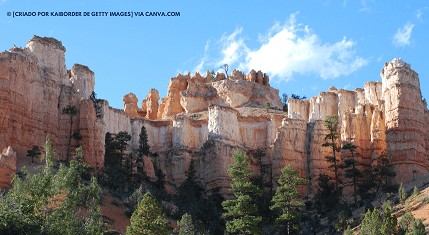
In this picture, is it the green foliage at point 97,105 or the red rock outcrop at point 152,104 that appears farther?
the red rock outcrop at point 152,104

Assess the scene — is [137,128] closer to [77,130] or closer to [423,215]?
[77,130]

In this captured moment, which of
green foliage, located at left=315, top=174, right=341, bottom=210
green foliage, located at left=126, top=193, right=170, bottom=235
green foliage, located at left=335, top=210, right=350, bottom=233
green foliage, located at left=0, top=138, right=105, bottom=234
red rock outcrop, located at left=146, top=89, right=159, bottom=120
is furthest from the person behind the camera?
red rock outcrop, located at left=146, top=89, right=159, bottom=120

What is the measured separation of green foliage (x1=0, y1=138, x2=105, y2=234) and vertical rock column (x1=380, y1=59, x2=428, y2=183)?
32.8 meters

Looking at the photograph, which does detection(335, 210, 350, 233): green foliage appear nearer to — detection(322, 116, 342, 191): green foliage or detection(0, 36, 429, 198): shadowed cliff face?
detection(322, 116, 342, 191): green foliage

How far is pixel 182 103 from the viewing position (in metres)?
97.4

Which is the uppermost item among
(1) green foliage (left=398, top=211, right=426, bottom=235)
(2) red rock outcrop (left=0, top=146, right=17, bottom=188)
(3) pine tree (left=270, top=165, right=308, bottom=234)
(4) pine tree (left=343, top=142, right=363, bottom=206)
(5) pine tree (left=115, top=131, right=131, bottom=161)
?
(5) pine tree (left=115, top=131, right=131, bottom=161)

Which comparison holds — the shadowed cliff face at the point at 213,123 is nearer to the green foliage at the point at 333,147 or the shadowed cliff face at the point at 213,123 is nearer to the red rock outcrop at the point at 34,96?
the red rock outcrop at the point at 34,96

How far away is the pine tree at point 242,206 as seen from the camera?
5332cm

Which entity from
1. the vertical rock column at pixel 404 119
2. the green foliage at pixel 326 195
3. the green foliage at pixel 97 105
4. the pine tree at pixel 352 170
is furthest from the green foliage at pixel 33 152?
the vertical rock column at pixel 404 119

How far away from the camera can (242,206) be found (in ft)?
178

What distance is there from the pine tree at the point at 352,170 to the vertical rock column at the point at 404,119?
122 inches

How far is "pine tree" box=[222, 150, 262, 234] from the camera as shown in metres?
53.3

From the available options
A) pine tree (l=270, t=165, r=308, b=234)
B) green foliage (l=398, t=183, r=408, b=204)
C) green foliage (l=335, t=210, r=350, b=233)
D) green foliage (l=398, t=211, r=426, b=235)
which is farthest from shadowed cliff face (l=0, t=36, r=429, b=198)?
green foliage (l=398, t=211, r=426, b=235)

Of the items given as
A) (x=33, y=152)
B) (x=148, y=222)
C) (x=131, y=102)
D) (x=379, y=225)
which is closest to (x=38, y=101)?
(x=33, y=152)
